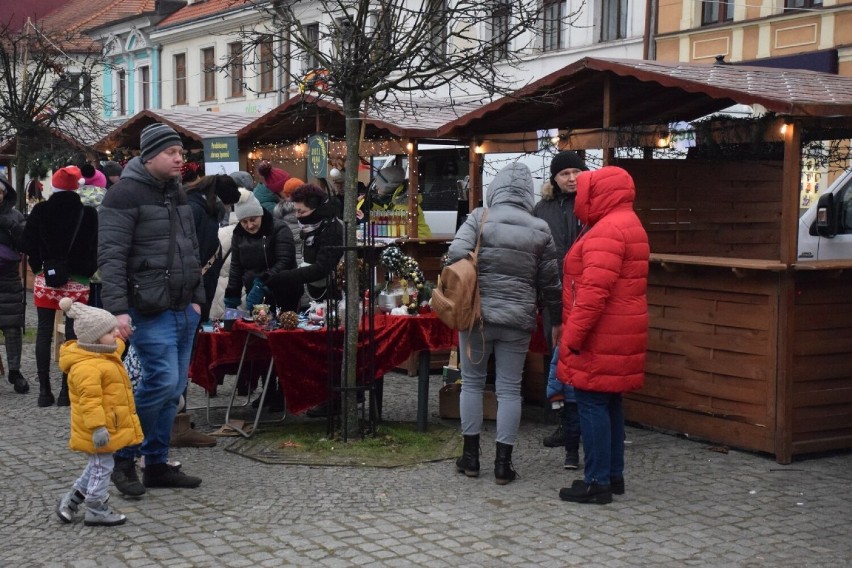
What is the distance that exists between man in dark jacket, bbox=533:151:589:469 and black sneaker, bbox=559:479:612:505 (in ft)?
2.86

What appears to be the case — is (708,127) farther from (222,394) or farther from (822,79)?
(222,394)

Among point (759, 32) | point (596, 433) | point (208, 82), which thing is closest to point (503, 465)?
point (596, 433)

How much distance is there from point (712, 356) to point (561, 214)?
4.48 feet

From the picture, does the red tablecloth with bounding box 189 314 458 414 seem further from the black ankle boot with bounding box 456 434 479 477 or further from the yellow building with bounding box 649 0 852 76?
the yellow building with bounding box 649 0 852 76

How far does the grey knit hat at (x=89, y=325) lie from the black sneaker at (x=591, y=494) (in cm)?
254

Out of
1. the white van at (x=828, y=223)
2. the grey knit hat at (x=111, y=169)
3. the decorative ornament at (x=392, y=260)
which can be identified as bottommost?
the decorative ornament at (x=392, y=260)

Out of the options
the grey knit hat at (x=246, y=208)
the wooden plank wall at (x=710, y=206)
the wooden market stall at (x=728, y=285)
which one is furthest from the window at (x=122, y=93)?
the grey knit hat at (x=246, y=208)

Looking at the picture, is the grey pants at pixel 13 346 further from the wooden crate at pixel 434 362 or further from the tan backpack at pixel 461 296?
the tan backpack at pixel 461 296

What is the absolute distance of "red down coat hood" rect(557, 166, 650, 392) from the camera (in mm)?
5953

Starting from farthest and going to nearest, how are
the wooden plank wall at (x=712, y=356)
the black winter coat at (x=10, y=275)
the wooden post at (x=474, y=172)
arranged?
the wooden post at (x=474, y=172) → the black winter coat at (x=10, y=275) → the wooden plank wall at (x=712, y=356)

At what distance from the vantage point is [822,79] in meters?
8.20

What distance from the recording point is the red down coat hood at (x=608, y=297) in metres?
5.95

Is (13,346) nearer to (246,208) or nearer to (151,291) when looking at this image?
(246,208)

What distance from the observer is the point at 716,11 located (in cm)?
2119
